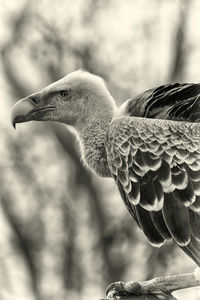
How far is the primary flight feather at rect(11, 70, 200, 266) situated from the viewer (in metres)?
1.77

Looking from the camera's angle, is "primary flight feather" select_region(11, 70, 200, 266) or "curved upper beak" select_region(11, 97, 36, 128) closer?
"primary flight feather" select_region(11, 70, 200, 266)

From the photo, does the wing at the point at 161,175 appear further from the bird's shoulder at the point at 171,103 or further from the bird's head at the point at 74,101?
the bird's head at the point at 74,101

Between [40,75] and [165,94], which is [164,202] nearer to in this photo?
[165,94]

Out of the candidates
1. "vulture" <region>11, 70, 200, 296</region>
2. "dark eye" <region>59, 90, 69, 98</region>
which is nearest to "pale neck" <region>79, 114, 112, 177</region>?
"vulture" <region>11, 70, 200, 296</region>

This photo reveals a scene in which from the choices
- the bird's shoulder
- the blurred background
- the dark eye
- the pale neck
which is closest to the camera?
the bird's shoulder

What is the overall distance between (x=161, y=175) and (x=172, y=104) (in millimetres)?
259

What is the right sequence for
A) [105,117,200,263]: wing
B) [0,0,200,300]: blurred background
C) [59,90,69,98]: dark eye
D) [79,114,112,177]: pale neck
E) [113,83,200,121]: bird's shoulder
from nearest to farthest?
[105,117,200,263]: wing
[113,83,200,121]: bird's shoulder
[79,114,112,177]: pale neck
[59,90,69,98]: dark eye
[0,0,200,300]: blurred background

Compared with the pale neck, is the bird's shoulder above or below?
above

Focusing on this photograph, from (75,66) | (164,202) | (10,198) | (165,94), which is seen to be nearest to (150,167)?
(164,202)

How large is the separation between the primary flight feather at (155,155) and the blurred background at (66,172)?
4.58 ft

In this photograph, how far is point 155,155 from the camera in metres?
1.80

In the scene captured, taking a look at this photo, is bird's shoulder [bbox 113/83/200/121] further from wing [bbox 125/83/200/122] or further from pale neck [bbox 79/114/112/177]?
pale neck [bbox 79/114/112/177]

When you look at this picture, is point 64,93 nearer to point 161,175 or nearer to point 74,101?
point 74,101

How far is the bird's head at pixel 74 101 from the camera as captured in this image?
210 cm
